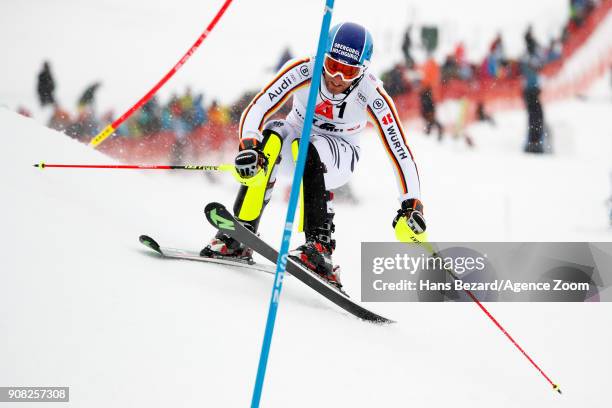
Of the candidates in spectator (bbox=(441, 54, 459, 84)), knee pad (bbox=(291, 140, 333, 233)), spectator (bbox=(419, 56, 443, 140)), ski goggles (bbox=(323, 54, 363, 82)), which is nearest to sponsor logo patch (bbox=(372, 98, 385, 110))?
ski goggles (bbox=(323, 54, 363, 82))

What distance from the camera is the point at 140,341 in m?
2.41

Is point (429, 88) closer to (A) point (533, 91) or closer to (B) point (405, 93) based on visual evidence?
(B) point (405, 93)

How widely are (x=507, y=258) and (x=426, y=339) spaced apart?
4024mm

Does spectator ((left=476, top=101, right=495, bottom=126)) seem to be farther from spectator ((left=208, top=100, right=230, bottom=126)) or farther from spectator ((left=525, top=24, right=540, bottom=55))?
spectator ((left=208, top=100, right=230, bottom=126))

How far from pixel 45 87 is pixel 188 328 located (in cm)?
1086

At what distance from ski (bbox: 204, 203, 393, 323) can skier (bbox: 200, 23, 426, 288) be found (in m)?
Answer: 0.23

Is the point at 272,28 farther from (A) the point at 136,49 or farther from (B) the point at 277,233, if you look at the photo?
(B) the point at 277,233

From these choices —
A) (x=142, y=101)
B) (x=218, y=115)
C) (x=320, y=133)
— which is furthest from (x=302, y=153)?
(x=218, y=115)

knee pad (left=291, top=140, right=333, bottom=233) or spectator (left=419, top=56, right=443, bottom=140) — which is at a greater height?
spectator (left=419, top=56, right=443, bottom=140)

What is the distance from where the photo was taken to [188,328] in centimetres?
262

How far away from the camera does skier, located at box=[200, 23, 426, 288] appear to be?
3.77m

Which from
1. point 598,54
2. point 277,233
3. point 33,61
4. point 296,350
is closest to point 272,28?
point 33,61

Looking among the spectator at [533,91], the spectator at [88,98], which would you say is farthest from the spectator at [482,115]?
the spectator at [88,98]

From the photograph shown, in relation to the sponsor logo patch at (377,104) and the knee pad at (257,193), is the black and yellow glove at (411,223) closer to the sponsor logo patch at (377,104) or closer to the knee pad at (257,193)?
the sponsor logo patch at (377,104)
